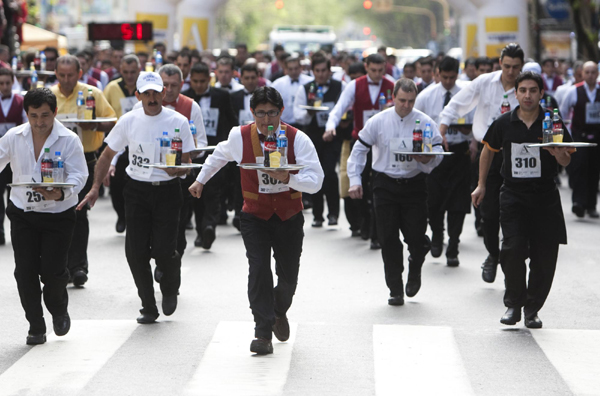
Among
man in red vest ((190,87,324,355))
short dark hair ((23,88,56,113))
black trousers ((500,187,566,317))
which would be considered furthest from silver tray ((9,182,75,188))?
black trousers ((500,187,566,317))

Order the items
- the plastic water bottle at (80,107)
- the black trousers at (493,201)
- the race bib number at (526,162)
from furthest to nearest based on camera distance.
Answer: the plastic water bottle at (80,107) < the black trousers at (493,201) < the race bib number at (526,162)

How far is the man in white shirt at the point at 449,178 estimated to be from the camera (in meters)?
12.1

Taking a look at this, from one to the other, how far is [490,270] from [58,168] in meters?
4.54

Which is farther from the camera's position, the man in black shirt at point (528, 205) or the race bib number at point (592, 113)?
the race bib number at point (592, 113)

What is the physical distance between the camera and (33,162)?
26.7 feet

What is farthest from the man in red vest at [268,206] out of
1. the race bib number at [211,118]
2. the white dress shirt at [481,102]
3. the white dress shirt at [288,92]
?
the white dress shirt at [288,92]

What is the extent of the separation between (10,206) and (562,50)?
50518mm

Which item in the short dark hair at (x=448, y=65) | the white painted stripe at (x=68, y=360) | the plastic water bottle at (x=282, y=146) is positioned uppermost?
the short dark hair at (x=448, y=65)

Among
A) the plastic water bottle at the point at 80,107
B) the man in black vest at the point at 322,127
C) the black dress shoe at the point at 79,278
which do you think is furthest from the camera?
the man in black vest at the point at 322,127

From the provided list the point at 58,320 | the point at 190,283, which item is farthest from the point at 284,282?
the point at 190,283

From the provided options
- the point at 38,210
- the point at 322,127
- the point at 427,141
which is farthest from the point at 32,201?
the point at 322,127

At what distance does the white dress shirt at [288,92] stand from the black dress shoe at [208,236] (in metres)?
3.53

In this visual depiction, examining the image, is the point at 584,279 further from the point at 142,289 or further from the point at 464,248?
the point at 142,289

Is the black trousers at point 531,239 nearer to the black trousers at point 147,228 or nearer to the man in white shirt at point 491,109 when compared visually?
the man in white shirt at point 491,109
